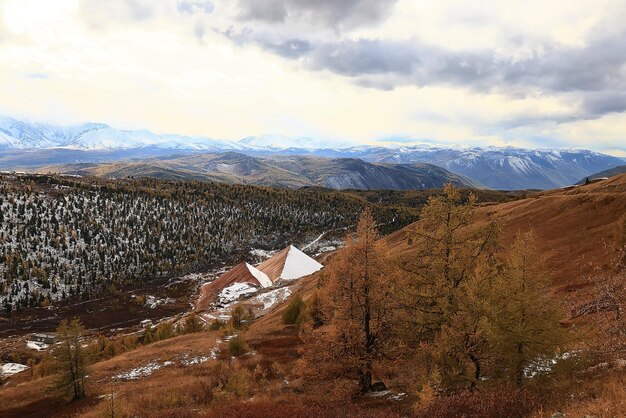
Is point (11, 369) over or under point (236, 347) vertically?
under

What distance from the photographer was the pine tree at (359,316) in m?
22.5

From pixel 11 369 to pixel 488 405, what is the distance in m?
75.5

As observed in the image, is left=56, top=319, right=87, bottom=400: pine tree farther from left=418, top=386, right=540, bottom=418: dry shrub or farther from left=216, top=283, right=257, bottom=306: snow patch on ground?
left=216, top=283, right=257, bottom=306: snow patch on ground

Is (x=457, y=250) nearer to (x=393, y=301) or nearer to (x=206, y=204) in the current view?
(x=393, y=301)

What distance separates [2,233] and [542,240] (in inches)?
5923

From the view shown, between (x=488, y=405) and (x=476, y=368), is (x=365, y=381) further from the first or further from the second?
(x=488, y=405)

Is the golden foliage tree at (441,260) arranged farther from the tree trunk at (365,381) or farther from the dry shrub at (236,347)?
the dry shrub at (236,347)

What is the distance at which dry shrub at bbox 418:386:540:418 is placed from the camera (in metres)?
13.2

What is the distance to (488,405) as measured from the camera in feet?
44.6

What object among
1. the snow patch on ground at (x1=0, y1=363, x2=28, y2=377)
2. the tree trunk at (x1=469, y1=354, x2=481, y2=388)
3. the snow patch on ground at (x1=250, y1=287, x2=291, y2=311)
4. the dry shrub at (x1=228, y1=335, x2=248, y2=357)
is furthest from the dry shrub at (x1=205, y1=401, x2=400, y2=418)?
the snow patch on ground at (x1=250, y1=287, x2=291, y2=311)

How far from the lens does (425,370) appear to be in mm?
19469

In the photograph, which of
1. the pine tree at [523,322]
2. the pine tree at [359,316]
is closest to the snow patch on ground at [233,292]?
the pine tree at [359,316]

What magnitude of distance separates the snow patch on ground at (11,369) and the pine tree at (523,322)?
7161 centimetres

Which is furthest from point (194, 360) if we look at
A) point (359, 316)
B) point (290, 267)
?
point (290, 267)
